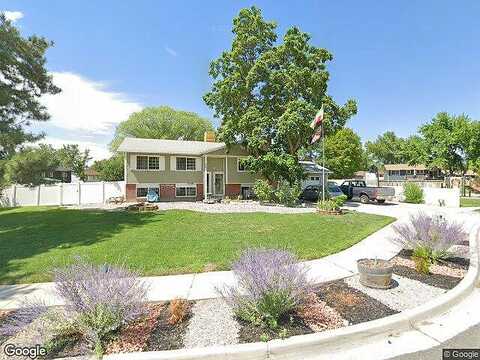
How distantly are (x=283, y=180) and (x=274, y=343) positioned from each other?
20.3 metres

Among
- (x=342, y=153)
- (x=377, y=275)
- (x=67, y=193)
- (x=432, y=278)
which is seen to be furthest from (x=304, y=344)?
(x=342, y=153)

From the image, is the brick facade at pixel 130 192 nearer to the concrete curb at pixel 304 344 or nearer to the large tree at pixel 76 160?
the concrete curb at pixel 304 344

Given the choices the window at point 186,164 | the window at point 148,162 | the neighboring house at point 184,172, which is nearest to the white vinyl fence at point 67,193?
the neighboring house at point 184,172

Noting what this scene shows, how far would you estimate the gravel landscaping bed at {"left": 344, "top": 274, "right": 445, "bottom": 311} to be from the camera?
16.6 ft

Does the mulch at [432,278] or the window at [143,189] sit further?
the window at [143,189]

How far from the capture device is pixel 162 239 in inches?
393

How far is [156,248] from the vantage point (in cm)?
879

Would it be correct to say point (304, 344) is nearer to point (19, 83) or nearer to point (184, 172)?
point (19, 83)

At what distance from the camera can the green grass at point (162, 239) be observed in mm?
7457

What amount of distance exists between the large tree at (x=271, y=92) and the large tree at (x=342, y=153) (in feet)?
74.7

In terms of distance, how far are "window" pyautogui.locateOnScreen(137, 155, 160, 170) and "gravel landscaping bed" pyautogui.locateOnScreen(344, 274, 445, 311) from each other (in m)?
22.1

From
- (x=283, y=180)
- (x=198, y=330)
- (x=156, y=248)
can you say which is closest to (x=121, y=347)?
(x=198, y=330)

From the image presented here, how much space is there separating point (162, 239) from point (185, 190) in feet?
56.2

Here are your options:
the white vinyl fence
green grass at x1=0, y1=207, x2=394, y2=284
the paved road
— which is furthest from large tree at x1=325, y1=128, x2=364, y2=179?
the paved road
